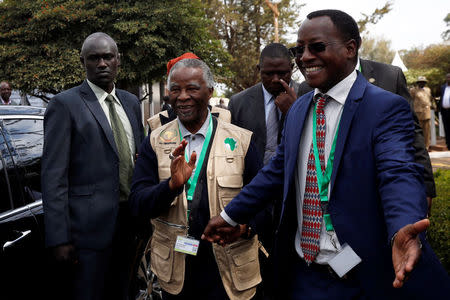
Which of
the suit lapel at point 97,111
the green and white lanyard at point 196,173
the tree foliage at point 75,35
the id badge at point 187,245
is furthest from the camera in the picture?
the tree foliage at point 75,35

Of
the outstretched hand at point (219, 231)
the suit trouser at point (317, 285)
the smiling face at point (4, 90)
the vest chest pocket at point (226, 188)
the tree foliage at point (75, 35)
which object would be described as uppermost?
the tree foliage at point (75, 35)

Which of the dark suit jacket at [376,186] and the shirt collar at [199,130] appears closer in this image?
the dark suit jacket at [376,186]

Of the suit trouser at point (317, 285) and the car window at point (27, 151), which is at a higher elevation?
the car window at point (27, 151)

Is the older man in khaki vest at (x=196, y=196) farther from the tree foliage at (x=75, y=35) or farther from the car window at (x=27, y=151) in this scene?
the tree foliage at (x=75, y=35)

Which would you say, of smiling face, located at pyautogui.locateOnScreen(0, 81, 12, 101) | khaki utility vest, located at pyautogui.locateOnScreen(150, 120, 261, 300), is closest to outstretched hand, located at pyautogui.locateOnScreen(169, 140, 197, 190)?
khaki utility vest, located at pyautogui.locateOnScreen(150, 120, 261, 300)

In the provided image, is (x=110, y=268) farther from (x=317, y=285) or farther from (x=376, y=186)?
(x=376, y=186)

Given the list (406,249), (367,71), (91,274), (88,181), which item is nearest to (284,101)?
(367,71)

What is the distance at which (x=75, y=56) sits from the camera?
1486cm

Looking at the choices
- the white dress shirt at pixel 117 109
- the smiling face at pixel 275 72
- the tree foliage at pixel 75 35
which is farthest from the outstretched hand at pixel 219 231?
the tree foliage at pixel 75 35

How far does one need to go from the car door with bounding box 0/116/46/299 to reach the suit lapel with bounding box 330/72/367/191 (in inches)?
77.3

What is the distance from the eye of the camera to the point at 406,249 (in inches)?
53.4

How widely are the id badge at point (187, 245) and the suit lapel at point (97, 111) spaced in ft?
2.82

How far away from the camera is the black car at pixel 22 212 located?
97.7 inches

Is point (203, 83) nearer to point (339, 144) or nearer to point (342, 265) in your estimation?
point (339, 144)
